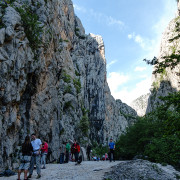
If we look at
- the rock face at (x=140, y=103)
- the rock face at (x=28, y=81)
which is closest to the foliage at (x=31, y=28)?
the rock face at (x=28, y=81)

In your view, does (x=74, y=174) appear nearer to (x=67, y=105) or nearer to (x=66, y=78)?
(x=67, y=105)

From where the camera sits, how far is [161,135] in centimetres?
2005

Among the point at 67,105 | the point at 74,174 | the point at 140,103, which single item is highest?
the point at 140,103

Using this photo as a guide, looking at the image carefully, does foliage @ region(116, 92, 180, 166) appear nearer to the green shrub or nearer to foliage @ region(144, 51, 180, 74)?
foliage @ region(144, 51, 180, 74)

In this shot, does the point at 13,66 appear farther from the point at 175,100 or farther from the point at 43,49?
the point at 175,100

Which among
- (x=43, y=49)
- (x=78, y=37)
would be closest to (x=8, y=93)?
(x=43, y=49)

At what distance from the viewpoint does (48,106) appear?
21875 mm

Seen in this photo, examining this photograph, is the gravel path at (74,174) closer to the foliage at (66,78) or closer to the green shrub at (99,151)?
the foliage at (66,78)

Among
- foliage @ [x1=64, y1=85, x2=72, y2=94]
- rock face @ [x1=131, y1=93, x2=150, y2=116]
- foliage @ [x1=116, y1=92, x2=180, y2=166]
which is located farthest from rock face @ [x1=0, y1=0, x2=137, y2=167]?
rock face @ [x1=131, y1=93, x2=150, y2=116]

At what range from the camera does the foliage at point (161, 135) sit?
7922mm

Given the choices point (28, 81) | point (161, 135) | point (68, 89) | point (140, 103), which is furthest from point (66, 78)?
point (140, 103)

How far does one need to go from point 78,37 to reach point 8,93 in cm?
6110

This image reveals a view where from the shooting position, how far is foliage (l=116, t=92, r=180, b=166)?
7922 millimetres

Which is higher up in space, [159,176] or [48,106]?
[48,106]
